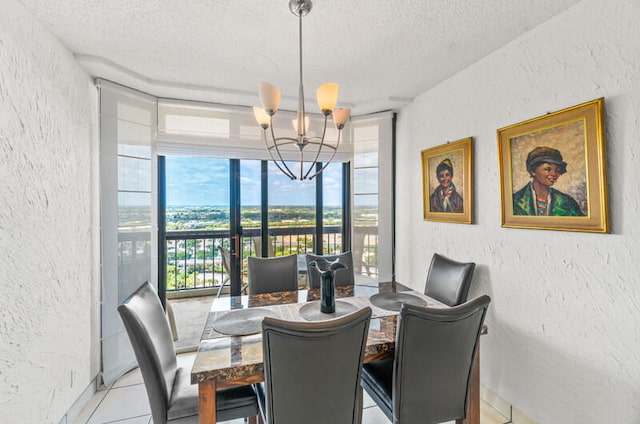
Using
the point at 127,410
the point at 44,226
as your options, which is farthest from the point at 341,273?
the point at 44,226

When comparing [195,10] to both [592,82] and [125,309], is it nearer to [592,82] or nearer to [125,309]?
[125,309]

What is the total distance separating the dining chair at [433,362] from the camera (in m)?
1.32

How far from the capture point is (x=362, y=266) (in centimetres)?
350

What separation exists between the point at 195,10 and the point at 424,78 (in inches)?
72.6

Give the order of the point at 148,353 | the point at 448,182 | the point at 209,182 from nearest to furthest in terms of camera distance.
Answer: the point at 148,353, the point at 448,182, the point at 209,182

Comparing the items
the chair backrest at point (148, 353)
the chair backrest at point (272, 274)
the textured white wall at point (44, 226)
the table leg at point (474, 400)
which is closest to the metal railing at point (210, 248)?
the chair backrest at point (272, 274)

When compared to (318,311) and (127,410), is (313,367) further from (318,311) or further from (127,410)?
(127,410)

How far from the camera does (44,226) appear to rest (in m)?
1.75

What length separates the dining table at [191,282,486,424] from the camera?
50.3 inches

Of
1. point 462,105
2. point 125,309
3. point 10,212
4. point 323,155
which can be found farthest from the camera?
point 323,155

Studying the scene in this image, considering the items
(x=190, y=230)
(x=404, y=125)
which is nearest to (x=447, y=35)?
(x=404, y=125)

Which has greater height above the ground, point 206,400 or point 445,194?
point 445,194

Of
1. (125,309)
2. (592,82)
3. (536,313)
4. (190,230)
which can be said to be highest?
(592,82)

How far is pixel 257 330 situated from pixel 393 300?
3.11 ft
